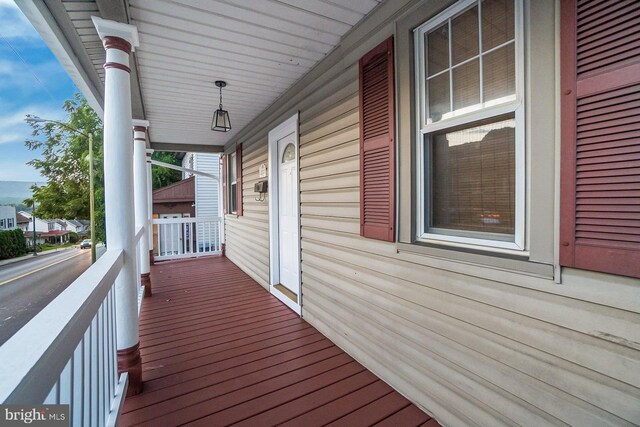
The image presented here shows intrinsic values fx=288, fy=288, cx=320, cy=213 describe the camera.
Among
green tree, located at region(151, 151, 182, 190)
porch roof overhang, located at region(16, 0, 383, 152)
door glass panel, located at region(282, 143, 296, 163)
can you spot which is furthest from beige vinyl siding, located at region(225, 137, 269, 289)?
green tree, located at region(151, 151, 182, 190)

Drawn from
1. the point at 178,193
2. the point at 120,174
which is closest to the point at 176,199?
the point at 178,193

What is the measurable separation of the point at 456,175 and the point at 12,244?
7.77m

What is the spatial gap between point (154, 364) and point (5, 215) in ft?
11.6

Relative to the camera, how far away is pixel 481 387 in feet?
4.85

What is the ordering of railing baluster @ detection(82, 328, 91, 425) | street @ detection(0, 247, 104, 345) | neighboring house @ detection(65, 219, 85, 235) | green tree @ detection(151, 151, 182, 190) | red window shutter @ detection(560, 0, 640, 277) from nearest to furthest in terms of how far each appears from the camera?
red window shutter @ detection(560, 0, 640, 277)
railing baluster @ detection(82, 328, 91, 425)
street @ detection(0, 247, 104, 345)
neighboring house @ detection(65, 219, 85, 235)
green tree @ detection(151, 151, 182, 190)

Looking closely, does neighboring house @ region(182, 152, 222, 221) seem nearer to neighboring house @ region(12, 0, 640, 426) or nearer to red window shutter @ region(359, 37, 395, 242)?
neighboring house @ region(12, 0, 640, 426)

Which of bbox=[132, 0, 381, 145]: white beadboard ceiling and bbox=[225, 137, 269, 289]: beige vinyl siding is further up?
bbox=[132, 0, 381, 145]: white beadboard ceiling

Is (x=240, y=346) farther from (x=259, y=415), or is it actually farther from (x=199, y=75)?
(x=199, y=75)

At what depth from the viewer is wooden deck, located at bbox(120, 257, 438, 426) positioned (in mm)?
1801

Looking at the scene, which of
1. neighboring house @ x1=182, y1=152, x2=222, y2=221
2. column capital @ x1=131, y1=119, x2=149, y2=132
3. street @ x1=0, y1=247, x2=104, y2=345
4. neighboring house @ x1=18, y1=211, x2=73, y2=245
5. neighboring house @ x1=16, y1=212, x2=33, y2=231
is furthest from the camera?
neighboring house @ x1=182, y1=152, x2=222, y2=221

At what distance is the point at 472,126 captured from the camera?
1562 millimetres

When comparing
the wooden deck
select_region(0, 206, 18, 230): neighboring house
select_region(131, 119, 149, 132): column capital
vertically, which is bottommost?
the wooden deck

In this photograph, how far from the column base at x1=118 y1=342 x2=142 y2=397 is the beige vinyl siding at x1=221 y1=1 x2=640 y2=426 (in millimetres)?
1560

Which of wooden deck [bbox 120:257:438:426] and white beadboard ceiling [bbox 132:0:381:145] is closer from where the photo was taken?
wooden deck [bbox 120:257:438:426]
